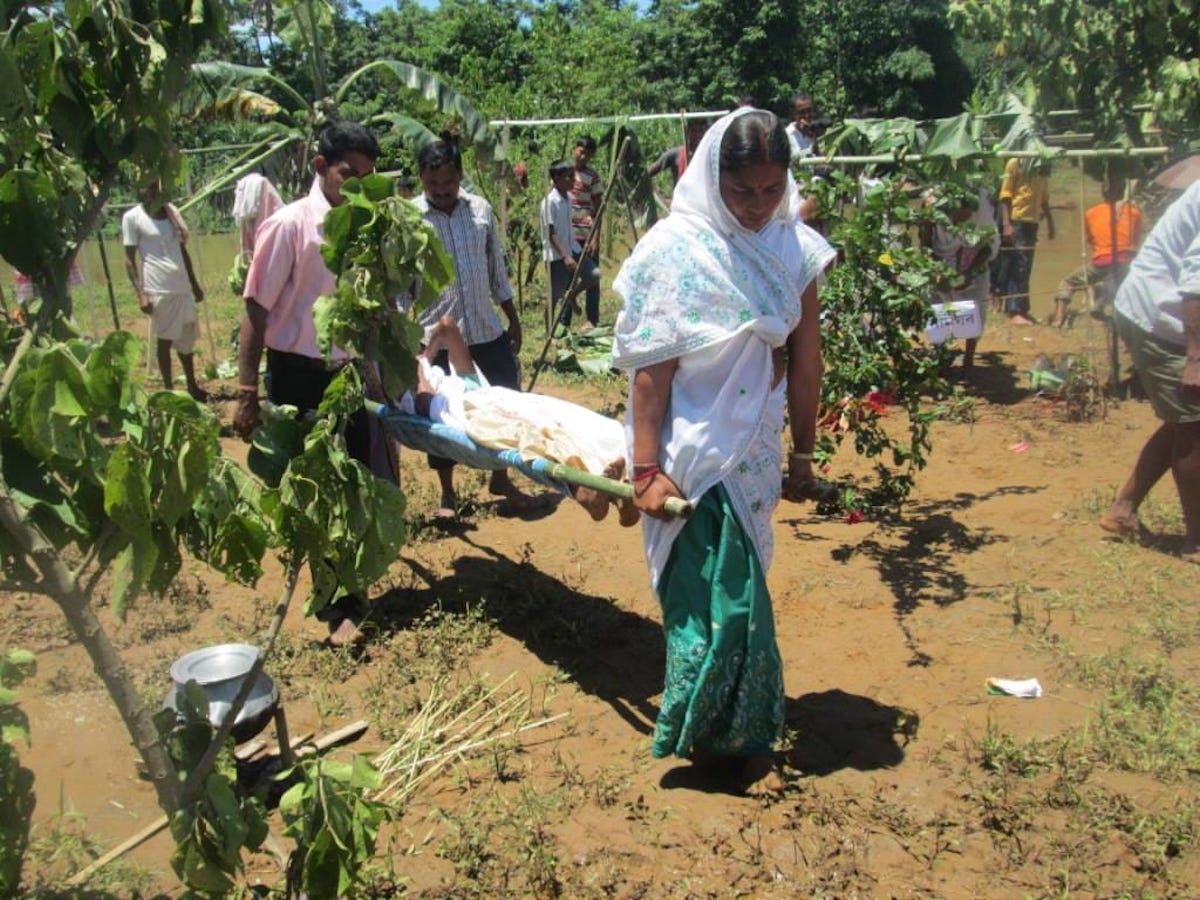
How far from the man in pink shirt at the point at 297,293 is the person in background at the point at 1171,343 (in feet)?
11.2

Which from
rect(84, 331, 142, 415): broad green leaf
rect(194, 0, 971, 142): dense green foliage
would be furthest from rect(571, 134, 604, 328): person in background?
rect(194, 0, 971, 142): dense green foliage

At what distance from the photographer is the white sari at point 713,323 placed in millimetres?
2953

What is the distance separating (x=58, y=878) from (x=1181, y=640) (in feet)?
12.9

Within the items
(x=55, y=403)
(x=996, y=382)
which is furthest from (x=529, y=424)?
(x=996, y=382)

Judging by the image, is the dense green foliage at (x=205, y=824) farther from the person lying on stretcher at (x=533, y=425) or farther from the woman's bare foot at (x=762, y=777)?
the woman's bare foot at (x=762, y=777)

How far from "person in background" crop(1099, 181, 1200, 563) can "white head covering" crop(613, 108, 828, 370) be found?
226cm

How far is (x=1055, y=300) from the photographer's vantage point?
32.4 feet

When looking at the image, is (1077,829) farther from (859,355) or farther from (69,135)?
(69,135)

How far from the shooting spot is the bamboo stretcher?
3248 millimetres

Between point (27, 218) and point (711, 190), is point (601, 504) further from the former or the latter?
point (27, 218)

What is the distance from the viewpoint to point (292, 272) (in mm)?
4105

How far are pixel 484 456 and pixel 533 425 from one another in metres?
0.23

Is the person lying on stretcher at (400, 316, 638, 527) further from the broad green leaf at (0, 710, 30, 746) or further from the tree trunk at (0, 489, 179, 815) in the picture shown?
the broad green leaf at (0, 710, 30, 746)

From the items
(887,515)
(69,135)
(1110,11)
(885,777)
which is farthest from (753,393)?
(1110,11)
